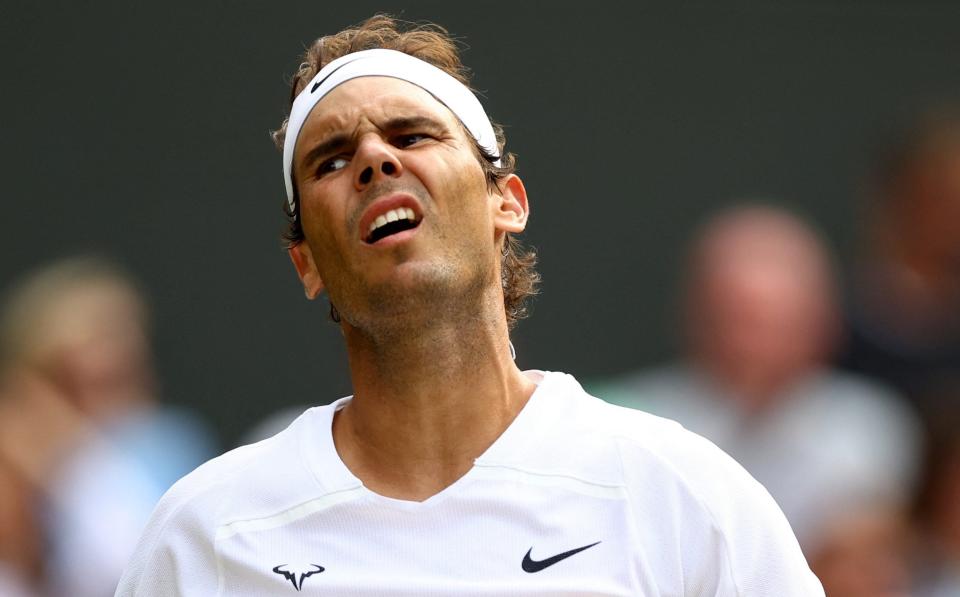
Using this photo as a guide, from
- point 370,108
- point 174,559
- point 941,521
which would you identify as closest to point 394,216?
point 370,108

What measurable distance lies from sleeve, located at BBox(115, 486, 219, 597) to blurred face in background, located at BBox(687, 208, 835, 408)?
1.94 metres

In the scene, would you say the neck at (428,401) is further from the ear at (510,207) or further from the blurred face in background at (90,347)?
the blurred face in background at (90,347)

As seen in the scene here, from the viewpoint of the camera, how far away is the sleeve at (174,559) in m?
3.10

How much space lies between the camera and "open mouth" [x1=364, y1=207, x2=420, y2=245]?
10.4 ft

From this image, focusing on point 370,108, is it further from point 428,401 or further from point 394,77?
point 428,401

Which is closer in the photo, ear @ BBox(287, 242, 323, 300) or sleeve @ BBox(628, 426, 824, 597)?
sleeve @ BBox(628, 426, 824, 597)

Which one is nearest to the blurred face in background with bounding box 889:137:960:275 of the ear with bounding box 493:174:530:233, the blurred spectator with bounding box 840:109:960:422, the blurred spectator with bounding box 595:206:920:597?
the blurred spectator with bounding box 840:109:960:422

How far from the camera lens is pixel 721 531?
2912mm

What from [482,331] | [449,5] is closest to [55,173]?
[449,5]

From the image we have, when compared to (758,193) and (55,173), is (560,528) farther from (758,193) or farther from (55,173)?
(55,173)

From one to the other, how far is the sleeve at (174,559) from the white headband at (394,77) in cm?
78

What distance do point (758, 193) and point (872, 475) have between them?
68.2 inches

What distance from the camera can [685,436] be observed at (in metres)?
3.10

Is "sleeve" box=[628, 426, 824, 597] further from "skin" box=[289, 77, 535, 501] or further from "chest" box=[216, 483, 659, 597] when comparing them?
"skin" box=[289, 77, 535, 501]
